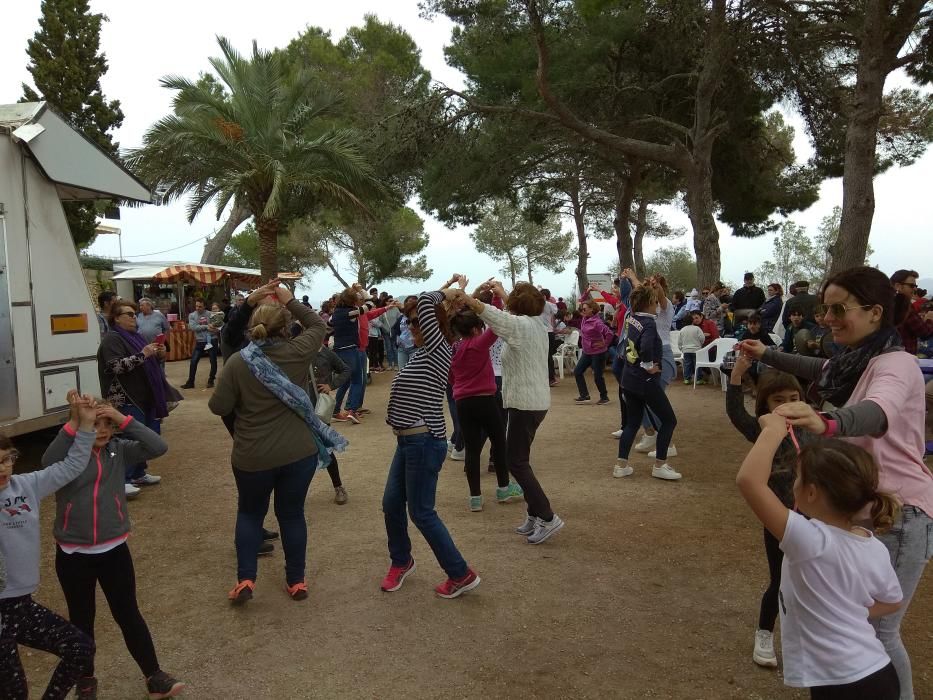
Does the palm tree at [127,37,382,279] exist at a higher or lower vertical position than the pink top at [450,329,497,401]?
higher

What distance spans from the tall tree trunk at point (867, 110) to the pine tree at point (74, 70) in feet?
51.7

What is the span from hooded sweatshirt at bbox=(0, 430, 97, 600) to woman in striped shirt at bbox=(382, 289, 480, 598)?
1553 mm

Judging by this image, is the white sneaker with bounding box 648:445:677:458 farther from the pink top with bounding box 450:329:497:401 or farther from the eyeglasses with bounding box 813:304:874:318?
the eyeglasses with bounding box 813:304:874:318

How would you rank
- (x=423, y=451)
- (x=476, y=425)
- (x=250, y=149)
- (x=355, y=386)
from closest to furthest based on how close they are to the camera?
(x=423, y=451) → (x=476, y=425) → (x=355, y=386) → (x=250, y=149)

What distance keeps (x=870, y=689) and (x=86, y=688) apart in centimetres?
294

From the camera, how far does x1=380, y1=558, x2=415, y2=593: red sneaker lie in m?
3.91

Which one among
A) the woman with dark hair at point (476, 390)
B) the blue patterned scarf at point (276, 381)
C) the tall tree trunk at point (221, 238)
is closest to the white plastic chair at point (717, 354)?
the woman with dark hair at point (476, 390)

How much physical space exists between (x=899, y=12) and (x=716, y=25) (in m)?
3.83

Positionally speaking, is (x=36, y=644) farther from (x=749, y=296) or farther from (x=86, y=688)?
(x=749, y=296)

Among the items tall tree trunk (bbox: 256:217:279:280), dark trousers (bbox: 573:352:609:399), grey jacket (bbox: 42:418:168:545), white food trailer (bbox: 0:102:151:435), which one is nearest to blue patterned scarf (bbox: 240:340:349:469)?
grey jacket (bbox: 42:418:168:545)

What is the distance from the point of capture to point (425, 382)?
3.79 metres

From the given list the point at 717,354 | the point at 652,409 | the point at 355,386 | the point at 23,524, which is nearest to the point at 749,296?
the point at 717,354

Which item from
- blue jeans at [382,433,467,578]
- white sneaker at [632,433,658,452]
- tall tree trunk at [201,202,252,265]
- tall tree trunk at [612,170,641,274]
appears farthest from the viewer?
tall tree trunk at [201,202,252,265]

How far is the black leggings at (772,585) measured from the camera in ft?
9.76
